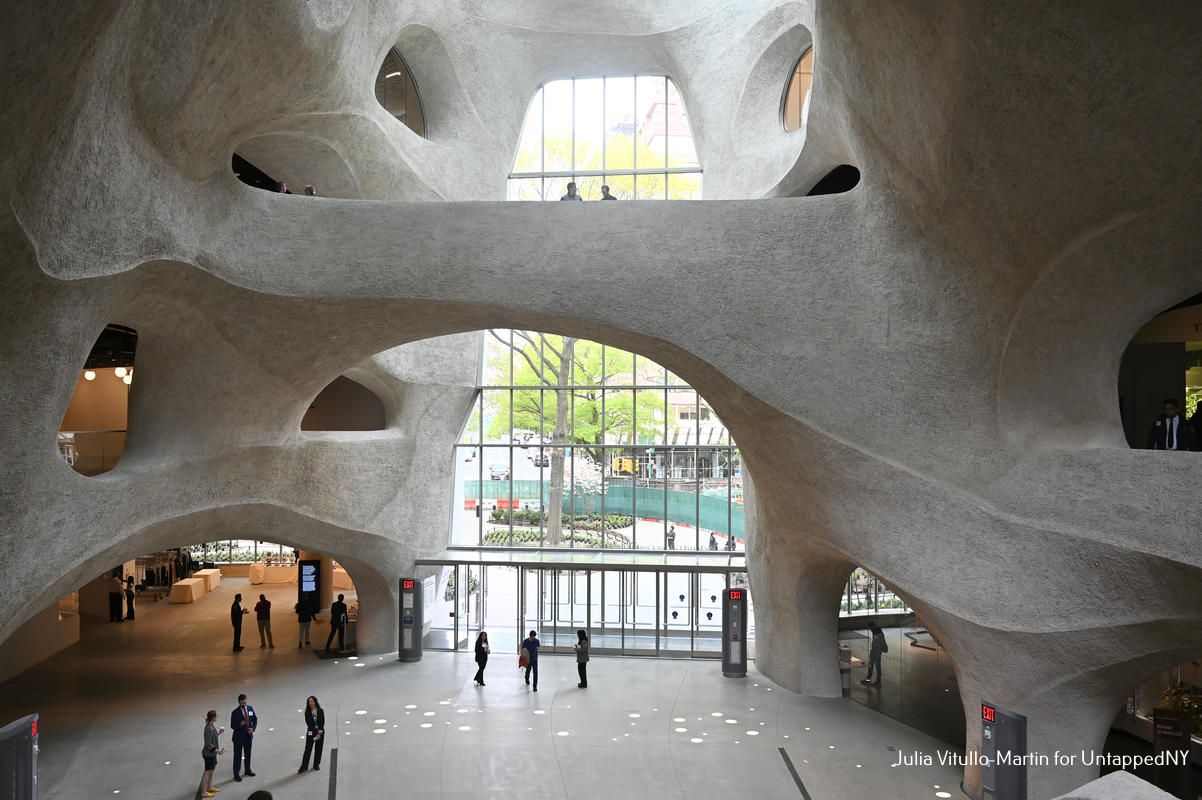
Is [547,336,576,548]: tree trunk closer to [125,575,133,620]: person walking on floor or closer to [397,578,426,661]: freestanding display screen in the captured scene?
[397,578,426,661]: freestanding display screen

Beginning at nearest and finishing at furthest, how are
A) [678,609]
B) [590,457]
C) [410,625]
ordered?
1. [410,625]
2. [678,609]
3. [590,457]

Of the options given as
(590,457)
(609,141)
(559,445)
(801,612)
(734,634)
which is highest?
(609,141)

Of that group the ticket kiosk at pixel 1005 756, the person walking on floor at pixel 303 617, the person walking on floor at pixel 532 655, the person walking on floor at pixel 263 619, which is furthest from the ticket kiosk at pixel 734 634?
the person walking on floor at pixel 263 619

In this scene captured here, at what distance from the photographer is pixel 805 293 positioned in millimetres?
12250

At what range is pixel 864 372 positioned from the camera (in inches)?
473

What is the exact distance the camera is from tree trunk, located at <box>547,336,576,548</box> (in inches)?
1001

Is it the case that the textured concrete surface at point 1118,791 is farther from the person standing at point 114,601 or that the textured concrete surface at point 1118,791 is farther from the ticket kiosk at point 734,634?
the person standing at point 114,601

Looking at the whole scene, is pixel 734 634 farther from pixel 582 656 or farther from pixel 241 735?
pixel 241 735

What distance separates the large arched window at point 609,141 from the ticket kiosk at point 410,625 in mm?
13125

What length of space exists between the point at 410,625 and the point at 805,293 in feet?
37.9

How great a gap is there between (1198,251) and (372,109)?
13.5m

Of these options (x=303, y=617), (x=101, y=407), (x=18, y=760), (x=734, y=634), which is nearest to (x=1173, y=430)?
(x=734, y=634)

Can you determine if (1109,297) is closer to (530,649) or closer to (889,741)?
(889,741)

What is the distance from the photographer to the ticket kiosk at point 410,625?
1889 centimetres
